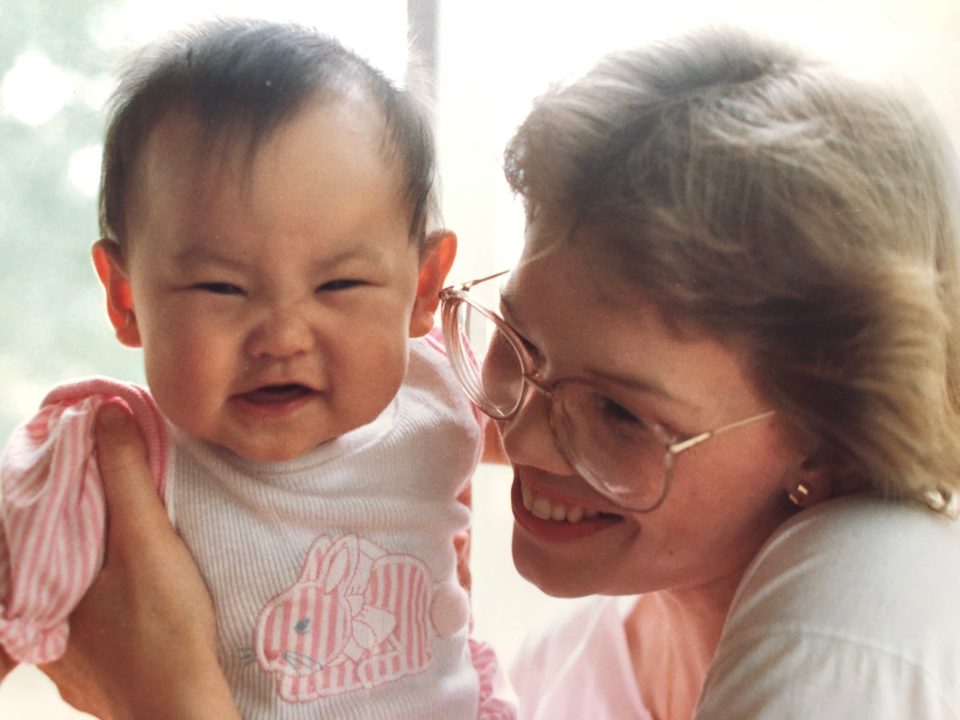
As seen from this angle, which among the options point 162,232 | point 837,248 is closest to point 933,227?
point 837,248

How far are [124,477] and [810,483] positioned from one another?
1.47 feet

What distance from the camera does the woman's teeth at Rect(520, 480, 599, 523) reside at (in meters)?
0.73

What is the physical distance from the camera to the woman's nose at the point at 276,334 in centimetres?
61

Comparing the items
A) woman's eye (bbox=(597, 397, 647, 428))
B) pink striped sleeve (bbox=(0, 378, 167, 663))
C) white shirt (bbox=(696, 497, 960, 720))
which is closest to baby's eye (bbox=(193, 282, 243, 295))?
pink striped sleeve (bbox=(0, 378, 167, 663))

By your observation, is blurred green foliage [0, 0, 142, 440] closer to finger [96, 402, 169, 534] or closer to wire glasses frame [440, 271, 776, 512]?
finger [96, 402, 169, 534]

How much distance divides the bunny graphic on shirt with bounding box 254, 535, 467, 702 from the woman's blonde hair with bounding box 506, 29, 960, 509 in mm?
270

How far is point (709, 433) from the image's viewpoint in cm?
65

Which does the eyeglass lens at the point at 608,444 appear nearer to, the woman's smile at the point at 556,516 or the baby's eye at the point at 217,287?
the woman's smile at the point at 556,516

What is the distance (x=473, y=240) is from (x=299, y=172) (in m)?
0.24

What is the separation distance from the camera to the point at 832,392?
25.0 inches

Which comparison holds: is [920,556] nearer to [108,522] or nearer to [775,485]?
[775,485]

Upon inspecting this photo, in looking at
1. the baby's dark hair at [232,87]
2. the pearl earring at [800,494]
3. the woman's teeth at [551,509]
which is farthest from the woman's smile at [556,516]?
the baby's dark hair at [232,87]

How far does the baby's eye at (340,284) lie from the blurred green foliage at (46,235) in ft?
0.62

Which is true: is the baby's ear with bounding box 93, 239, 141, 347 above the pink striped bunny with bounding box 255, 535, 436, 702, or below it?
above
